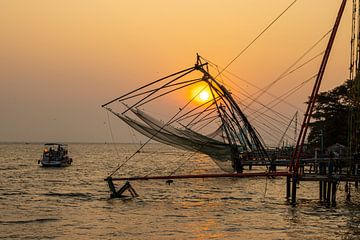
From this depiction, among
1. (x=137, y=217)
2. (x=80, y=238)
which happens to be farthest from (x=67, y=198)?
(x=80, y=238)

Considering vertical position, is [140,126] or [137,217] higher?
[140,126]

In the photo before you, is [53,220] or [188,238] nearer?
[188,238]

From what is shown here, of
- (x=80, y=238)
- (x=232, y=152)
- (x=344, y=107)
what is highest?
(x=344, y=107)

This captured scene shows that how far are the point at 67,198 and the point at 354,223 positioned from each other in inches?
705

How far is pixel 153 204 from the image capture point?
93.0 feet

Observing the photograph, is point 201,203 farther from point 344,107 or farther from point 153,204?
point 344,107

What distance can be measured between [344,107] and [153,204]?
3837 centimetres

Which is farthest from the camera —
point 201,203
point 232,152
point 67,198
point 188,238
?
point 232,152

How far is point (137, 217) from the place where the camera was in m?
23.5

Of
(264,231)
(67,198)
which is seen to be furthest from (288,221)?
(67,198)

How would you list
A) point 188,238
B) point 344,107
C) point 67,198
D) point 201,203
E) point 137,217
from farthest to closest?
point 344,107, point 67,198, point 201,203, point 137,217, point 188,238

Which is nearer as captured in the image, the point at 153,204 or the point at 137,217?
the point at 137,217

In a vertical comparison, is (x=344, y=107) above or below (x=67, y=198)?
above

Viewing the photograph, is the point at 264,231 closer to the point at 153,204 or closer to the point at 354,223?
the point at 354,223
